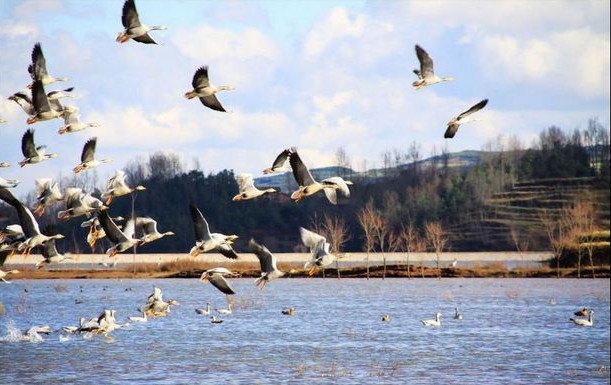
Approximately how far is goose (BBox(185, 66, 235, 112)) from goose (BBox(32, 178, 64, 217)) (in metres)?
3.10

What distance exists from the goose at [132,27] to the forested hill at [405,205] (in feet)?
387

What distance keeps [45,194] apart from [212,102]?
3602 millimetres

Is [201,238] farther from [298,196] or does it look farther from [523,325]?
[523,325]

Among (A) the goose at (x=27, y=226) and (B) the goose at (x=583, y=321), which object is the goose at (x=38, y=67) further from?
(B) the goose at (x=583, y=321)

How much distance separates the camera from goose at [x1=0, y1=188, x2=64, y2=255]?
2194cm

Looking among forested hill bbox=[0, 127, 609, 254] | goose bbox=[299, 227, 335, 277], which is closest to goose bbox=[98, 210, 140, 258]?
goose bbox=[299, 227, 335, 277]

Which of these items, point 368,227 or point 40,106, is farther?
point 368,227

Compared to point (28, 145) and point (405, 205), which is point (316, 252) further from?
point (405, 205)

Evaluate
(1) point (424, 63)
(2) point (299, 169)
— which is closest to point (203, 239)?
(2) point (299, 169)

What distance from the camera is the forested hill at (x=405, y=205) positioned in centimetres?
14962

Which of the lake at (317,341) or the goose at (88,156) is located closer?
the goose at (88,156)

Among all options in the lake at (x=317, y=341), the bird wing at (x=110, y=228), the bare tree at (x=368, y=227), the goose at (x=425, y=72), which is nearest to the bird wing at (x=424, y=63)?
the goose at (x=425, y=72)

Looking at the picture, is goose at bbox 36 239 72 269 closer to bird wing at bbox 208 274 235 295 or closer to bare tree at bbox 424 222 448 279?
bird wing at bbox 208 274 235 295

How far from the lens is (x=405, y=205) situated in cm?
16238
